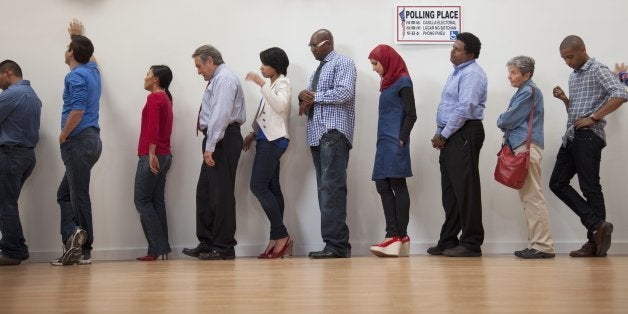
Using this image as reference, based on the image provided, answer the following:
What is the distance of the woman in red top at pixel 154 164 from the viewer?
5266 millimetres

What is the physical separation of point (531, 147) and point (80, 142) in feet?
9.60

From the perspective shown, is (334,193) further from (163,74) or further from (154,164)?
(163,74)

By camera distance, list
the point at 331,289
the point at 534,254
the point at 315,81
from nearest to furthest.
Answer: the point at 331,289 → the point at 534,254 → the point at 315,81

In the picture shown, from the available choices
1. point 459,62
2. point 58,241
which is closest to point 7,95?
point 58,241

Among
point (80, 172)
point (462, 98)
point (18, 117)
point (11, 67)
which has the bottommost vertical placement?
point (80, 172)

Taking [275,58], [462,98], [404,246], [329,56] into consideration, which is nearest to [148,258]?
[275,58]

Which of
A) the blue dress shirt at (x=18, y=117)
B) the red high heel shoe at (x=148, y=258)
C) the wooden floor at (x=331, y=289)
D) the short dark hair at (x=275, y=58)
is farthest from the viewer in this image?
the short dark hair at (x=275, y=58)

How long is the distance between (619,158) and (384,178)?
192 cm

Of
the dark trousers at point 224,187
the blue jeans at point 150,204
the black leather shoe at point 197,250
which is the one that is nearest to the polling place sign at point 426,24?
the dark trousers at point 224,187

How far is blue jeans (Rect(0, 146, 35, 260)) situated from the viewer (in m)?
4.92

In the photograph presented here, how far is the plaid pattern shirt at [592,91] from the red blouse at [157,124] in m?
2.76

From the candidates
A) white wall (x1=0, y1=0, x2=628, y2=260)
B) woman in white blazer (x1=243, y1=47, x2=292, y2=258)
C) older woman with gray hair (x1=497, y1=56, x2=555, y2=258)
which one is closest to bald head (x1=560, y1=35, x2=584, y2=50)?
older woman with gray hair (x1=497, y1=56, x2=555, y2=258)

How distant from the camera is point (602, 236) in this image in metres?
4.84

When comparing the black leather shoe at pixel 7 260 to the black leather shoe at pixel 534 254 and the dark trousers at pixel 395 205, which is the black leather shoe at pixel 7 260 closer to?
the dark trousers at pixel 395 205
